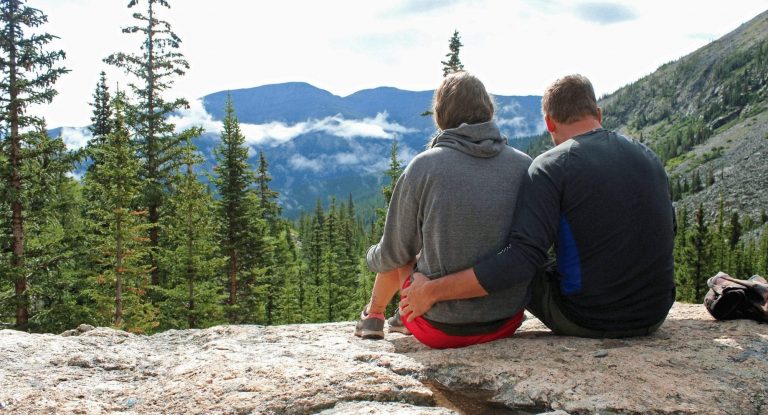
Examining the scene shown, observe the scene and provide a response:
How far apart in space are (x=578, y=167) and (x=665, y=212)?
78 cm

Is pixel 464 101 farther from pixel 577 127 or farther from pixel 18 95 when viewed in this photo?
pixel 18 95

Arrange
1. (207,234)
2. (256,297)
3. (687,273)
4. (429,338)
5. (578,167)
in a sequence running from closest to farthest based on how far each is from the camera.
Answer: (578,167), (429,338), (207,234), (256,297), (687,273)

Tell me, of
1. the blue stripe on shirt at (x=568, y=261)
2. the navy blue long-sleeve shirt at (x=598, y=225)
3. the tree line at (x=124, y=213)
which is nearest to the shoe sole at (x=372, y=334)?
the navy blue long-sleeve shirt at (x=598, y=225)

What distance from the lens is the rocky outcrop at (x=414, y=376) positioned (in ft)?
10.4

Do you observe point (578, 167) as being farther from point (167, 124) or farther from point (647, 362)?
point (167, 124)

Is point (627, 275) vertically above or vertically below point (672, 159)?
below

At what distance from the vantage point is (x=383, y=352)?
4.27 m

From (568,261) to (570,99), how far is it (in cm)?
122

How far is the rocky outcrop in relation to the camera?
3.16 m

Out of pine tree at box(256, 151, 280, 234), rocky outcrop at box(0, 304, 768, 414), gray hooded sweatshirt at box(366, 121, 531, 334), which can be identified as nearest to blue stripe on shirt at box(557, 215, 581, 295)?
gray hooded sweatshirt at box(366, 121, 531, 334)

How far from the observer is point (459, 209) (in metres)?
3.86

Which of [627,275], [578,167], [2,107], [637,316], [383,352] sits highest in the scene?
[2,107]

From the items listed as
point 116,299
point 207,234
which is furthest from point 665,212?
point 207,234

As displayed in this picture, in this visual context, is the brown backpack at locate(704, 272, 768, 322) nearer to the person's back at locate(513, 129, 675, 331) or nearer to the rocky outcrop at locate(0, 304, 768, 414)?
the rocky outcrop at locate(0, 304, 768, 414)
